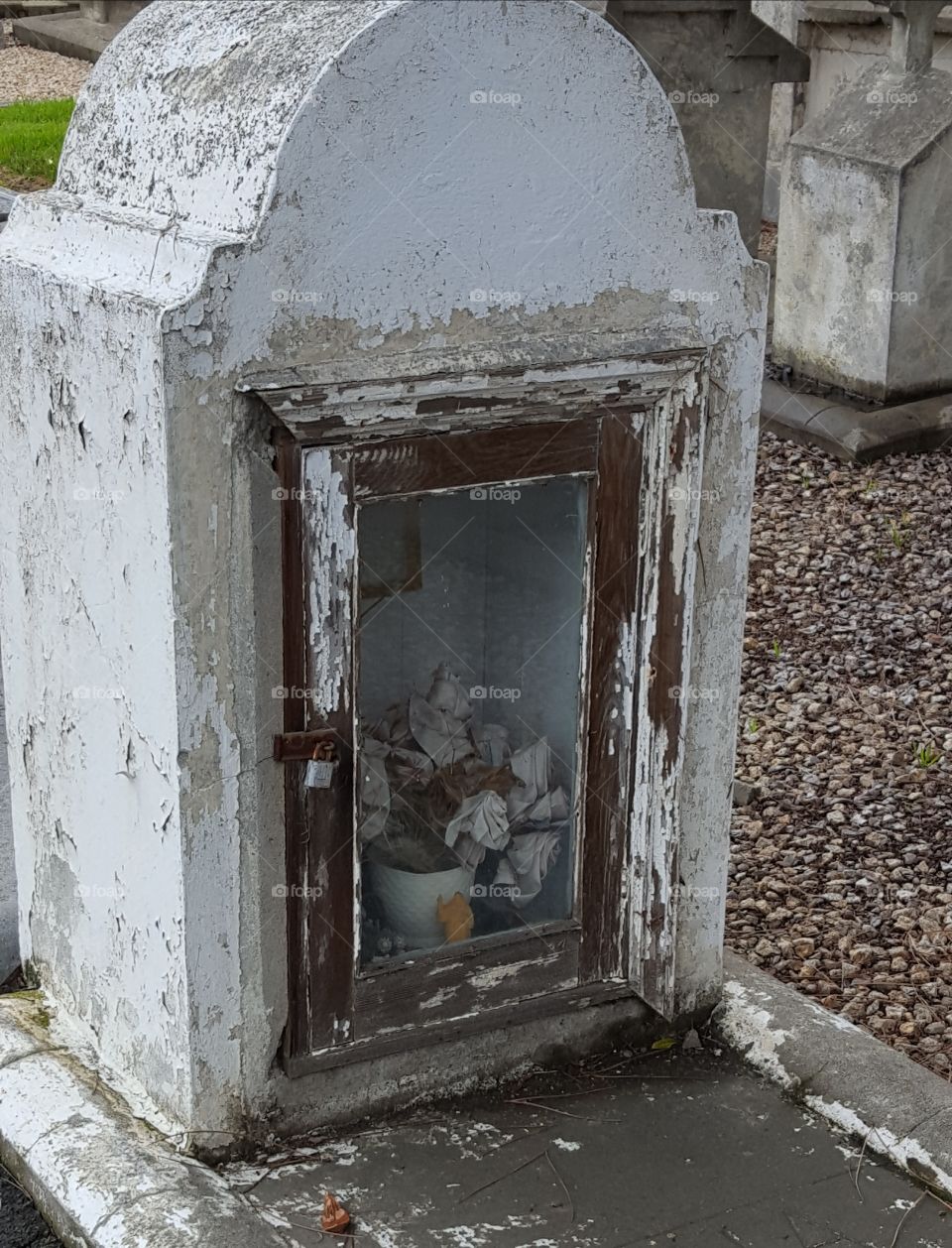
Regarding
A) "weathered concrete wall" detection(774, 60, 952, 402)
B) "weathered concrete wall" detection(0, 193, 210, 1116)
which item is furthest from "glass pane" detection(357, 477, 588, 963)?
"weathered concrete wall" detection(774, 60, 952, 402)

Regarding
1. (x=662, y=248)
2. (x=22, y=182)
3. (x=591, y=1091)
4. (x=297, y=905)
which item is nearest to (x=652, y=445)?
(x=662, y=248)

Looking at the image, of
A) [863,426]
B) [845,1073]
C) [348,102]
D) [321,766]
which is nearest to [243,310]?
[348,102]

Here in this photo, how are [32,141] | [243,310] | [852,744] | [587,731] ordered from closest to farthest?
[243,310], [587,731], [852,744], [32,141]

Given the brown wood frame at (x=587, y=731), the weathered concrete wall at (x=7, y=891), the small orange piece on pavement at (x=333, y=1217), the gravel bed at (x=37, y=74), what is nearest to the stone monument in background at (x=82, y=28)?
the gravel bed at (x=37, y=74)

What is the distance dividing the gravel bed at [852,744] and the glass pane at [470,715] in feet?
4.62

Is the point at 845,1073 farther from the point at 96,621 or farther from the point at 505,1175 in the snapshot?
the point at 96,621

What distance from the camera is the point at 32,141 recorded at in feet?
29.9

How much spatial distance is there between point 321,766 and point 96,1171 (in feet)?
2.92

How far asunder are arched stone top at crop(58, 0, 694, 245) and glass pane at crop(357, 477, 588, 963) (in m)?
0.70

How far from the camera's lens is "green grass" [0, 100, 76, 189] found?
8.63 meters

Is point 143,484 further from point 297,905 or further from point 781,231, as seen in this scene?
point 781,231

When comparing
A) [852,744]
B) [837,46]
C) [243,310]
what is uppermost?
[837,46]

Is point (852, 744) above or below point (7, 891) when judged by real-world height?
below

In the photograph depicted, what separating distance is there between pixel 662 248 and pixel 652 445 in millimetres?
405
